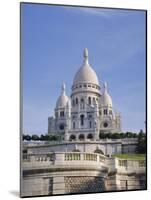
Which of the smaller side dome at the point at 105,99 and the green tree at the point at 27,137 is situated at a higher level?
the smaller side dome at the point at 105,99

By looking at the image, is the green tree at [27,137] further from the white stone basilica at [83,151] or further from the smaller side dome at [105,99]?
the smaller side dome at [105,99]

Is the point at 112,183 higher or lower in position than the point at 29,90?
lower

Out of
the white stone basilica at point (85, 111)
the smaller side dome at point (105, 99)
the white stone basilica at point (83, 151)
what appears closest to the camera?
the white stone basilica at point (83, 151)

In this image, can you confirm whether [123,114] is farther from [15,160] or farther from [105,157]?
[15,160]

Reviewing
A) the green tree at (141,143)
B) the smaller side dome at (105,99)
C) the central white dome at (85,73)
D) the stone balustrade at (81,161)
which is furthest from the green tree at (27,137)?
the green tree at (141,143)

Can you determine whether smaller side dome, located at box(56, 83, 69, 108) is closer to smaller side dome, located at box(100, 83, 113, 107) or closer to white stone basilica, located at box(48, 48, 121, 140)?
white stone basilica, located at box(48, 48, 121, 140)

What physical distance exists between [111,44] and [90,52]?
291mm

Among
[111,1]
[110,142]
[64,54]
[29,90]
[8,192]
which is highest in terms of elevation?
[111,1]

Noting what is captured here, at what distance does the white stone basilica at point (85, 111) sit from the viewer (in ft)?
A: 21.2

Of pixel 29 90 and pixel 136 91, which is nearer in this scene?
pixel 29 90

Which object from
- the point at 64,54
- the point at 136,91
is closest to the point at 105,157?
the point at 136,91

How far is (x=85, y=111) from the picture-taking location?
657 centimetres

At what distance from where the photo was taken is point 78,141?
6.52 meters

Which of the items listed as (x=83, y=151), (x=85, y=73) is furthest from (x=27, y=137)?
(x=85, y=73)
